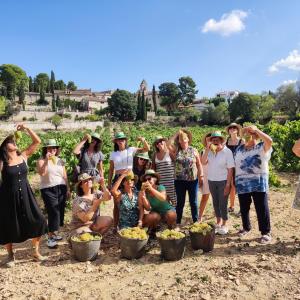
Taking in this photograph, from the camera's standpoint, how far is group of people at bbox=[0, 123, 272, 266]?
4.91 m

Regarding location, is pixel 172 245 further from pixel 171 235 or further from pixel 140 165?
pixel 140 165

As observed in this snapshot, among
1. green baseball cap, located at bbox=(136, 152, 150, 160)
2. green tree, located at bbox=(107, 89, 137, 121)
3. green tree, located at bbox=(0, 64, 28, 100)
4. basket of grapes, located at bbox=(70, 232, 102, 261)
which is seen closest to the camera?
basket of grapes, located at bbox=(70, 232, 102, 261)

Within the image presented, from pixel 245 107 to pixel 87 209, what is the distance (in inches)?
2623

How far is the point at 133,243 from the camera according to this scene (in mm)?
4969

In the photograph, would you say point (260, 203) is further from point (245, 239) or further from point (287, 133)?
point (287, 133)

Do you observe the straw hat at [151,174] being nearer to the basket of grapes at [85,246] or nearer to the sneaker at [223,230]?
the basket of grapes at [85,246]

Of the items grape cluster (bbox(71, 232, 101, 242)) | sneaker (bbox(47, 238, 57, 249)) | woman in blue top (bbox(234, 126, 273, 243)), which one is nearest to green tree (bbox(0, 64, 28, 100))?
sneaker (bbox(47, 238, 57, 249))

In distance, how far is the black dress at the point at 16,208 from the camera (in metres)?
4.85

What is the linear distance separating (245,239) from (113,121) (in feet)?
256

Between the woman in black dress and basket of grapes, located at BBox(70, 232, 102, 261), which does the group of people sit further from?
basket of grapes, located at BBox(70, 232, 102, 261)

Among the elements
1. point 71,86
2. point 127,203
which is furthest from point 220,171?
point 71,86

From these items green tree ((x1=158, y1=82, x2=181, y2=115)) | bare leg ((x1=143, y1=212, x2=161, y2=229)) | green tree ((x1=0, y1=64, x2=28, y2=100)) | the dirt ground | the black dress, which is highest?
green tree ((x1=0, y1=64, x2=28, y2=100))

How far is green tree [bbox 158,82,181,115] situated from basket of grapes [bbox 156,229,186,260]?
315 feet

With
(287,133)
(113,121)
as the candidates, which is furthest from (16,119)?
(287,133)
